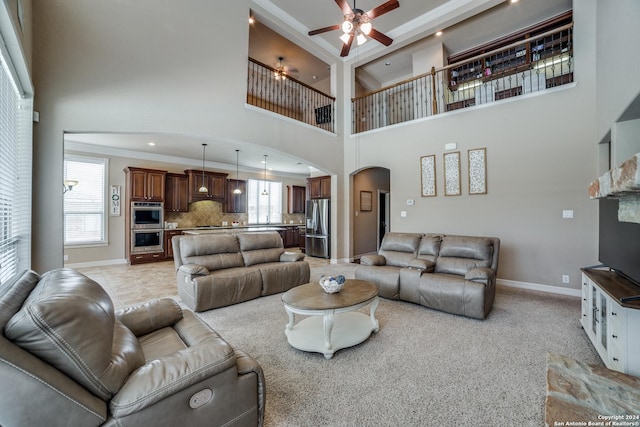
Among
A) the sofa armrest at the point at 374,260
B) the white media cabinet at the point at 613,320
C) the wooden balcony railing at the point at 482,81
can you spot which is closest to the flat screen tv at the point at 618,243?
the white media cabinet at the point at 613,320

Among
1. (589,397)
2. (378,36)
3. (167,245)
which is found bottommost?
(589,397)

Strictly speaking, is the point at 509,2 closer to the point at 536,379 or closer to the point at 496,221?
the point at 496,221

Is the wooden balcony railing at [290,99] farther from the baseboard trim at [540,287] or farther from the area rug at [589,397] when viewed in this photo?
the area rug at [589,397]

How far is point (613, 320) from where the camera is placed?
2072 millimetres

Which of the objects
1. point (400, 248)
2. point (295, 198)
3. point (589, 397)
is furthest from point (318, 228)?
point (589, 397)

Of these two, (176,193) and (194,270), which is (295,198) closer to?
(176,193)

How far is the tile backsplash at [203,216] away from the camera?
26.0 feet

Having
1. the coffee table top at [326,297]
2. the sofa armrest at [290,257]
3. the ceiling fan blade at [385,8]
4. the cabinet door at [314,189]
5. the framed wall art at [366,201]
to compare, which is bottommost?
the coffee table top at [326,297]

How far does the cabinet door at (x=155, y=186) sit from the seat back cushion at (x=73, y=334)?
6.53 metres

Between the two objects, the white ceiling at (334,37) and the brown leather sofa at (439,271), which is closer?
the brown leather sofa at (439,271)

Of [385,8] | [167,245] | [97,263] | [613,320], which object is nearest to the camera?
[613,320]

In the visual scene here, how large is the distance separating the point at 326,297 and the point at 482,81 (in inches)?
231

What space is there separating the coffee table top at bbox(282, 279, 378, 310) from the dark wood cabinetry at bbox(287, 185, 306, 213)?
7.26 meters

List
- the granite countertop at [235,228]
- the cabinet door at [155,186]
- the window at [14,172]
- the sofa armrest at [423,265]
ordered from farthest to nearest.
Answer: the granite countertop at [235,228] → the cabinet door at [155,186] → the sofa armrest at [423,265] → the window at [14,172]
